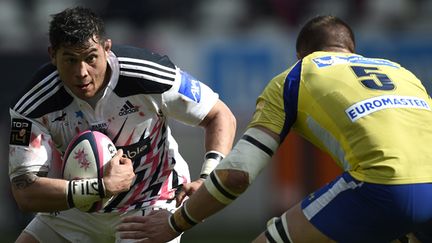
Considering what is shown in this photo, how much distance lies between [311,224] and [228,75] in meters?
7.78

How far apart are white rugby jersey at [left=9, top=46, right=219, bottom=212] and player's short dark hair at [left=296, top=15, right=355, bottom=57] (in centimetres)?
95

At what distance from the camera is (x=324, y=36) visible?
552cm

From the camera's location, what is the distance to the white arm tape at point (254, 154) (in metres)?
4.97

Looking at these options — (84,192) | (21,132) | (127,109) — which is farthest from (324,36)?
(21,132)

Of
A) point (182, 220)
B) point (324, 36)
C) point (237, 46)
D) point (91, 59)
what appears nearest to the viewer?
point (182, 220)

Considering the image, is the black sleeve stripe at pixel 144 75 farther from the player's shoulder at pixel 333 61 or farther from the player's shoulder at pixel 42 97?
the player's shoulder at pixel 333 61

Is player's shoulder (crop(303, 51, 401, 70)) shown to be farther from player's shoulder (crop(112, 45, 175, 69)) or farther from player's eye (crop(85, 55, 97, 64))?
player's eye (crop(85, 55, 97, 64))

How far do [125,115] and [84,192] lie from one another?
1.87 ft

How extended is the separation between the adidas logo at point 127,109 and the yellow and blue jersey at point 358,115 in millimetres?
1313

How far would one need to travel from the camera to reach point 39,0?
12891 millimetres

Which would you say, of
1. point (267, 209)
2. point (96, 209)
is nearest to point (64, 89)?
point (96, 209)

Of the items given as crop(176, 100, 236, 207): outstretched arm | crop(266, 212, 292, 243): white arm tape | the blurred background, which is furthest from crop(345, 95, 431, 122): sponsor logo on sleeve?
the blurred background

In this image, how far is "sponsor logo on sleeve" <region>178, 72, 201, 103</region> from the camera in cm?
624

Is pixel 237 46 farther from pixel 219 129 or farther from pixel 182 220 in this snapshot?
pixel 182 220
